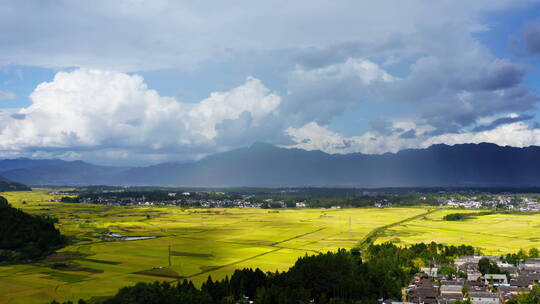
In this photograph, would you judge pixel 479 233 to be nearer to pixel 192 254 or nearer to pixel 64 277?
pixel 192 254

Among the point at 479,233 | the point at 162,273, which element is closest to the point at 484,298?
the point at 162,273

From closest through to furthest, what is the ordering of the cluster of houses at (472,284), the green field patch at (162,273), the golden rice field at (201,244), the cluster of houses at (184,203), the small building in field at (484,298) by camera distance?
the small building in field at (484,298) < the cluster of houses at (472,284) < the golden rice field at (201,244) < the green field patch at (162,273) < the cluster of houses at (184,203)

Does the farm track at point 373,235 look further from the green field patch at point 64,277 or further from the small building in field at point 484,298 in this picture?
the green field patch at point 64,277

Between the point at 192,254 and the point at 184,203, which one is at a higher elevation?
the point at 184,203

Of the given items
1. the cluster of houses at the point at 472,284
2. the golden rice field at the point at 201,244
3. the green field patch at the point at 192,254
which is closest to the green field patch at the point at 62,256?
the golden rice field at the point at 201,244

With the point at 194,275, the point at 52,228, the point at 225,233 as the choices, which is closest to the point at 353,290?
the point at 194,275

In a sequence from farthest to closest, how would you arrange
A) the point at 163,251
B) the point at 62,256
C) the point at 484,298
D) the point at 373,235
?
the point at 373,235 < the point at 163,251 < the point at 62,256 < the point at 484,298

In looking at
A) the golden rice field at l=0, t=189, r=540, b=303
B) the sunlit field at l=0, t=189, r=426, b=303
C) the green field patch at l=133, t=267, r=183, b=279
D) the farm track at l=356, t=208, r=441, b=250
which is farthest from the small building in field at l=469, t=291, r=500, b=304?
the green field patch at l=133, t=267, r=183, b=279
